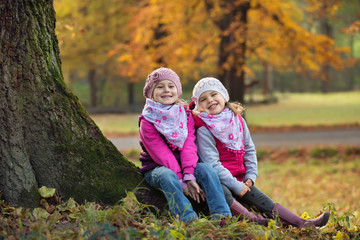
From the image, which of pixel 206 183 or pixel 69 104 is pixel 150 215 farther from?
pixel 69 104

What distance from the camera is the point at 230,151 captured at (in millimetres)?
3521

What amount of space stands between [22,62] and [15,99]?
0.28m

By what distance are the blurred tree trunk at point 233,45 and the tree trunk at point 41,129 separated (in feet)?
26.9

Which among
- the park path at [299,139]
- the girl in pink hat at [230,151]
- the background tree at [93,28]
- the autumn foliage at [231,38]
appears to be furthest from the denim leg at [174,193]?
the background tree at [93,28]

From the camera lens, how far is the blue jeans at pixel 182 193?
123 inches

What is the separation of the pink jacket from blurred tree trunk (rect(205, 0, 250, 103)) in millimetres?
8052

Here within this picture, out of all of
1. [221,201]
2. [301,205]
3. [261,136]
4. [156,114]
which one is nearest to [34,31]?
[156,114]

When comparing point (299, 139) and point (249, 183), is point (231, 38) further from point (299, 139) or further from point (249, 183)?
point (249, 183)

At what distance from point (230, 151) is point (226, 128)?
0.20 metres

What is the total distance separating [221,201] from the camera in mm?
3205

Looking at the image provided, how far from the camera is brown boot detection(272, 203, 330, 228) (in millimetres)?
3256

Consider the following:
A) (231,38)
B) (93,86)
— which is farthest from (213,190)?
(93,86)

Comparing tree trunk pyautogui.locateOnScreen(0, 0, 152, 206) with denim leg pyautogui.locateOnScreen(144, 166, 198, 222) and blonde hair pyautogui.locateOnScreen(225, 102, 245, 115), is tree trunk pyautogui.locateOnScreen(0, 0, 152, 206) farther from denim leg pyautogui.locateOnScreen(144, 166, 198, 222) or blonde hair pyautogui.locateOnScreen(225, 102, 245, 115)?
blonde hair pyautogui.locateOnScreen(225, 102, 245, 115)

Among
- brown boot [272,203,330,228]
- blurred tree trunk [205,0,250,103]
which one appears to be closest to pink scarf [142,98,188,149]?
brown boot [272,203,330,228]
